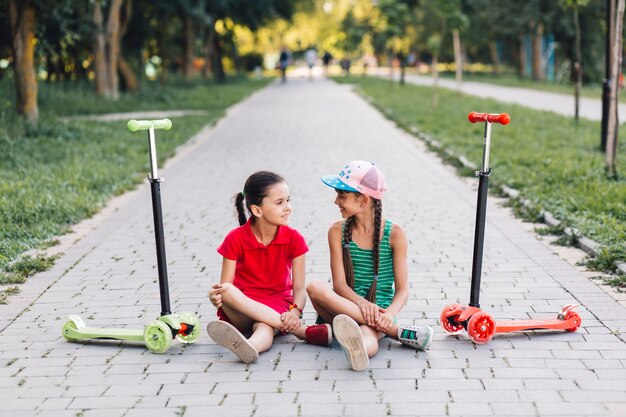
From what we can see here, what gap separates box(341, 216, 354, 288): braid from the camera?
5.27 metres

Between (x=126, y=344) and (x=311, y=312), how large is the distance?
1334 mm

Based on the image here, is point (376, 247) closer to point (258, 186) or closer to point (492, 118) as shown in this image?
point (258, 186)

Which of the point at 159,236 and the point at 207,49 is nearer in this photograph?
the point at 159,236

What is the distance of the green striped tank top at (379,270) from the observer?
528 cm

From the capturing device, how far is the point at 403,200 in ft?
34.7

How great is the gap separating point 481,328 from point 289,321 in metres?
1.11

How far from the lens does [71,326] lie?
214 inches

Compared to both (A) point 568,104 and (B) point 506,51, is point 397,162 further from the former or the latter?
(B) point 506,51

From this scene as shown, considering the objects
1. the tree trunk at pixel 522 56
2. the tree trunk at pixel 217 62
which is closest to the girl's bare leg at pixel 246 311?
the tree trunk at pixel 217 62

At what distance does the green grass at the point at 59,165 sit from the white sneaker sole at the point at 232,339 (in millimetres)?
2865

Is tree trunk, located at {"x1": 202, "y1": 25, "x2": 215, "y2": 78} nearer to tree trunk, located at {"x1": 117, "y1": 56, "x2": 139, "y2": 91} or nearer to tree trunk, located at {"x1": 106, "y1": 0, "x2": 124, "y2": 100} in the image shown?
tree trunk, located at {"x1": 117, "y1": 56, "x2": 139, "y2": 91}

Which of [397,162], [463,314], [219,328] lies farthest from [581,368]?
[397,162]

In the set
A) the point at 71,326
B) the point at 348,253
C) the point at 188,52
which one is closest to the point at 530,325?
the point at 348,253

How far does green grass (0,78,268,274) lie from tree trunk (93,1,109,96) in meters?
2.34
